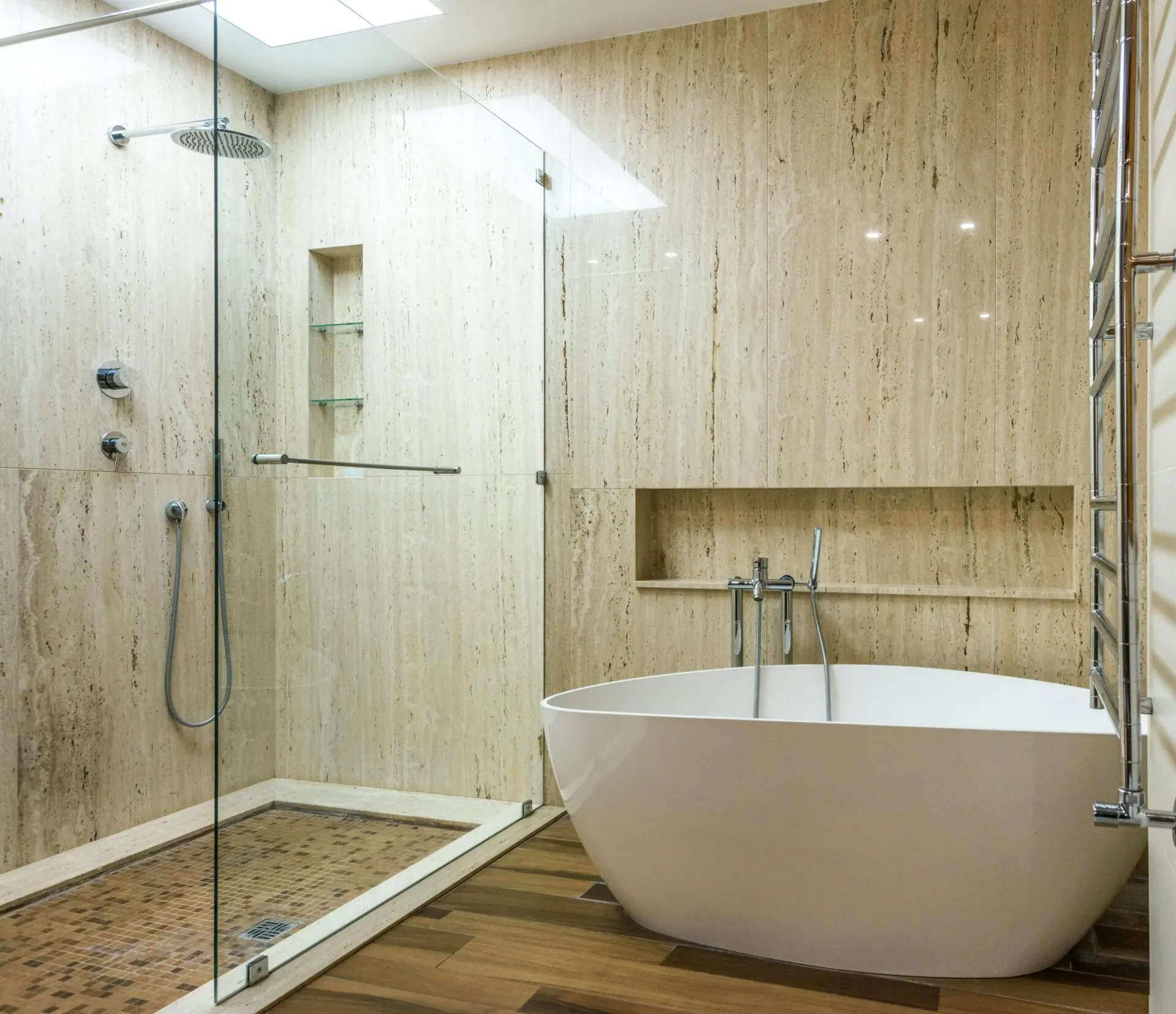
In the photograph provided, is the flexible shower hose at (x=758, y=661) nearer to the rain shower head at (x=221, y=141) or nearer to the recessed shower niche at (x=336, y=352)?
the recessed shower niche at (x=336, y=352)

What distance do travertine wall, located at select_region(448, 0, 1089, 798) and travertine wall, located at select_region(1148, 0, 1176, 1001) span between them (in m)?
1.59

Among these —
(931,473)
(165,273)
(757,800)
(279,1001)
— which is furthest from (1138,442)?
(165,273)

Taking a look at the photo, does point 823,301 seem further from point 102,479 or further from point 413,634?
point 102,479

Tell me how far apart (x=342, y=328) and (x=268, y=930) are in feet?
4.80

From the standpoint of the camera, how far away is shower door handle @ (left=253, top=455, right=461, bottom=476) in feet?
7.65

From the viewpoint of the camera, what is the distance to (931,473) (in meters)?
3.28

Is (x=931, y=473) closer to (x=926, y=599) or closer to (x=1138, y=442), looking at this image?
(x=926, y=599)

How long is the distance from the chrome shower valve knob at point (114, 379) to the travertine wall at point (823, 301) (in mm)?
1444

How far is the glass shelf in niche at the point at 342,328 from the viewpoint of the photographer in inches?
99.1

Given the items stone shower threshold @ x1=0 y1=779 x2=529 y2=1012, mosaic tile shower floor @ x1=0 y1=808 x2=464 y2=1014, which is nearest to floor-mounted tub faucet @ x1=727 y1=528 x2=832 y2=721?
stone shower threshold @ x1=0 y1=779 x2=529 y2=1012

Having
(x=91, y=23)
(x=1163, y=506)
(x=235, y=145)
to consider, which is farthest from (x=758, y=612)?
(x=91, y=23)

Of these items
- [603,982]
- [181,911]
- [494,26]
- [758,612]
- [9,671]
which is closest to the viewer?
[603,982]

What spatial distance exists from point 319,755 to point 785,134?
2.47 meters

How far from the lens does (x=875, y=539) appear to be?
3.48m
